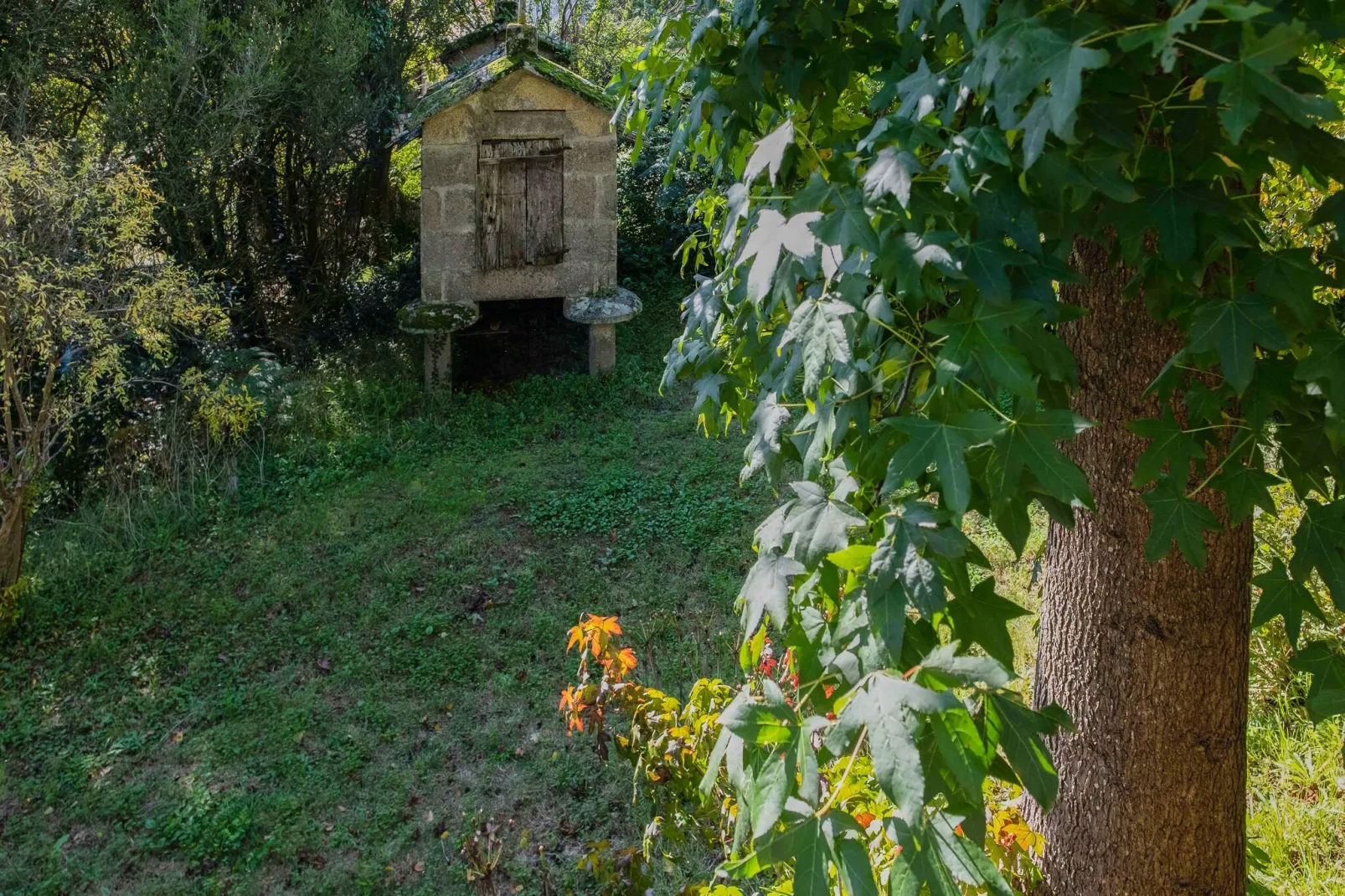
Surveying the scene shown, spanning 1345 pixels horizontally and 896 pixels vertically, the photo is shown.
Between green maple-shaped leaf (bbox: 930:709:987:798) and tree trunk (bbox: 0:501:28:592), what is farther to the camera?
tree trunk (bbox: 0:501:28:592)

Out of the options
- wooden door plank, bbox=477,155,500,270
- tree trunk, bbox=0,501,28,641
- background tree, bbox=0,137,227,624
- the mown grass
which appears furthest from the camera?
wooden door plank, bbox=477,155,500,270

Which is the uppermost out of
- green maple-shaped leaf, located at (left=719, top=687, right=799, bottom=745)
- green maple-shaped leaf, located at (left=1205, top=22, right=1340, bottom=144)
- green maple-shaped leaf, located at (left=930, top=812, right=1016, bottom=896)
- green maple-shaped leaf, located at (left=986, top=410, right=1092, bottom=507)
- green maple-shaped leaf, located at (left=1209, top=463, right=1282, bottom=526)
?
green maple-shaped leaf, located at (left=1205, top=22, right=1340, bottom=144)

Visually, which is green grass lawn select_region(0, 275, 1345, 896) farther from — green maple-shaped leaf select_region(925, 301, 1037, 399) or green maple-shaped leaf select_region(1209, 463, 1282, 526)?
green maple-shaped leaf select_region(925, 301, 1037, 399)

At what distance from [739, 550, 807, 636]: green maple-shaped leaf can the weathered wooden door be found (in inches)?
287

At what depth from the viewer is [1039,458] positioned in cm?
162

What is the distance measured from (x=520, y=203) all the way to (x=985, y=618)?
24.9 ft

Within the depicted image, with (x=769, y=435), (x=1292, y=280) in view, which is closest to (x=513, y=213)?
(x=769, y=435)

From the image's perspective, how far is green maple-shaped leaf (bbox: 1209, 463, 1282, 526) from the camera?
6.83 ft

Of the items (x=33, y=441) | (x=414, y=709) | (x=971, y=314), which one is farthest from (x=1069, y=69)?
(x=33, y=441)

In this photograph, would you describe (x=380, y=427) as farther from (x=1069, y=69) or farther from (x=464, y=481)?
(x=1069, y=69)

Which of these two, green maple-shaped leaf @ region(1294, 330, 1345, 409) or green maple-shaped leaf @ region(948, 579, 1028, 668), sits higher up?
green maple-shaped leaf @ region(1294, 330, 1345, 409)

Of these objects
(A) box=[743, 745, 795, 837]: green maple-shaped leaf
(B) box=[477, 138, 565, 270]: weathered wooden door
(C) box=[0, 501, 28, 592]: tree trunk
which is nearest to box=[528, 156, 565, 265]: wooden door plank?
(B) box=[477, 138, 565, 270]: weathered wooden door

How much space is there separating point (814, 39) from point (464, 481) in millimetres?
5527

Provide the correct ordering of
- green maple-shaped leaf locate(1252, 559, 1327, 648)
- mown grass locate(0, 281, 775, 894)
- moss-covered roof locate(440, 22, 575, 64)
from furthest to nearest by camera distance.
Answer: moss-covered roof locate(440, 22, 575, 64), mown grass locate(0, 281, 775, 894), green maple-shaped leaf locate(1252, 559, 1327, 648)
